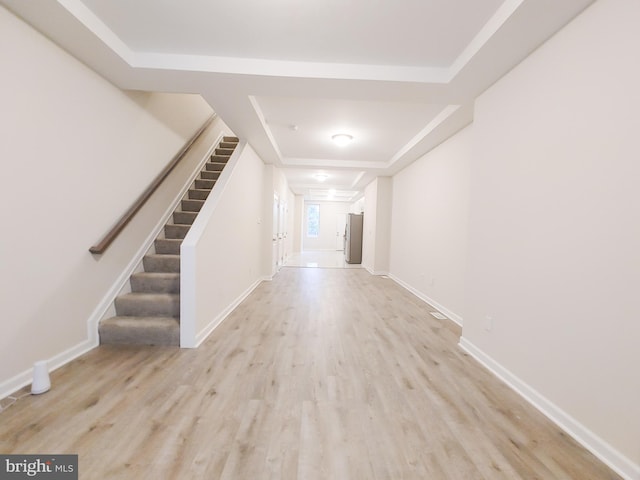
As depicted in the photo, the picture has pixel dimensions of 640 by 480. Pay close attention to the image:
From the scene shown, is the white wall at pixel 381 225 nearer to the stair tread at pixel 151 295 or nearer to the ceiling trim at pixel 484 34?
the ceiling trim at pixel 484 34

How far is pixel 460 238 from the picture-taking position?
355 centimetres

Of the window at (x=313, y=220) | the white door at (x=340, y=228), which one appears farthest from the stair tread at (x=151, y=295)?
the white door at (x=340, y=228)

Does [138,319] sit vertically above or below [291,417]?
above

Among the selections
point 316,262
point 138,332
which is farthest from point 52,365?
point 316,262

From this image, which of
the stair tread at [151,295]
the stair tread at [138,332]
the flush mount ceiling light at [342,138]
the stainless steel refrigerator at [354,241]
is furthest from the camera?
the stainless steel refrigerator at [354,241]

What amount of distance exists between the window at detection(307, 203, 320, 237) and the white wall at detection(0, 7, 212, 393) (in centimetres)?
1102

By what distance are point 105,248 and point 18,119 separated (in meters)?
1.12

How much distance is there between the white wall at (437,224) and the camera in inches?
139

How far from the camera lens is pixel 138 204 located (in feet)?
9.72

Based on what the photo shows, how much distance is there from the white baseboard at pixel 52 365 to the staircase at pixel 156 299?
0.15 metres

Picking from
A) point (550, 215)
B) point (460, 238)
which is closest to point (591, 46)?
point (550, 215)

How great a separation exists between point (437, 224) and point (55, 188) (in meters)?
4.41

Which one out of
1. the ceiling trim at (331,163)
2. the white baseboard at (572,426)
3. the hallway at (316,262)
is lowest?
the hallway at (316,262)

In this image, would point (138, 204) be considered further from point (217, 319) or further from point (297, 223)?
point (297, 223)
